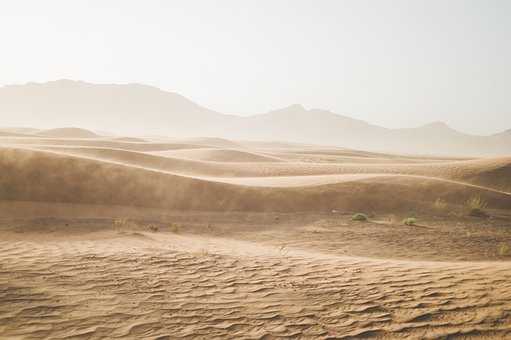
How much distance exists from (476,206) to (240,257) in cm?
982

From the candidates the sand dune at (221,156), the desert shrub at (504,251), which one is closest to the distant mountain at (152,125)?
the sand dune at (221,156)

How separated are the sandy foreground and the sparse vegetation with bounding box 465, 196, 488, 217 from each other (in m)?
0.24

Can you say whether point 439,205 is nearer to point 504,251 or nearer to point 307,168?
point 504,251

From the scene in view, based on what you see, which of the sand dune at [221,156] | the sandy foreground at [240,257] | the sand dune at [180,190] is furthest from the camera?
the sand dune at [221,156]

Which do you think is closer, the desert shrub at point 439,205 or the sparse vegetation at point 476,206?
the sparse vegetation at point 476,206

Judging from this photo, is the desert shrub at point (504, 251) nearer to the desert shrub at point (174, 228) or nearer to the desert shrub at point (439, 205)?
the desert shrub at point (439, 205)

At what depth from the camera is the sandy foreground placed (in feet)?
13.5

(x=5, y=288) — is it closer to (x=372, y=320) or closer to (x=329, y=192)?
(x=372, y=320)

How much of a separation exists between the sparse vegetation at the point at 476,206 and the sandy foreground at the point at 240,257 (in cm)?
24

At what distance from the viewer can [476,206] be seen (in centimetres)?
1233

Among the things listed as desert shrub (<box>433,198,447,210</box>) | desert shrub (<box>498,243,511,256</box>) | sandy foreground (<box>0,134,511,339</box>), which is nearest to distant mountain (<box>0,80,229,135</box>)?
sandy foreground (<box>0,134,511,339</box>)

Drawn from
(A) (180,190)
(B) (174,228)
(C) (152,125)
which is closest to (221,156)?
(A) (180,190)

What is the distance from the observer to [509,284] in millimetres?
4902

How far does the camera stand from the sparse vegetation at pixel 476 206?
467 inches
